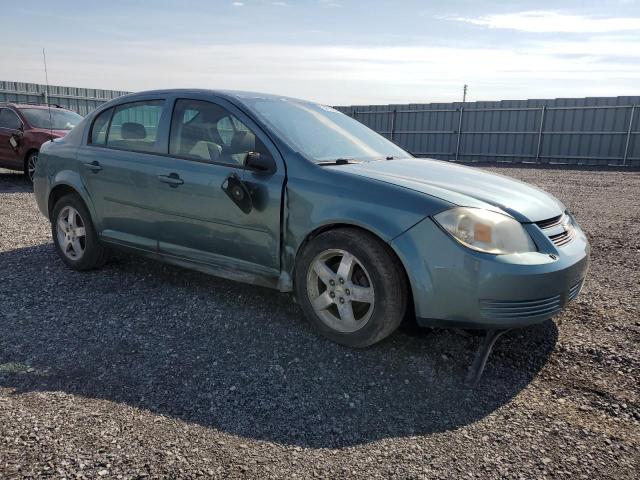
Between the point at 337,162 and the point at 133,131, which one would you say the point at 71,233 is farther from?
the point at 337,162

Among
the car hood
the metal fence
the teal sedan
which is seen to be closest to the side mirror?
the teal sedan

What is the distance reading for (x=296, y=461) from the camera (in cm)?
226

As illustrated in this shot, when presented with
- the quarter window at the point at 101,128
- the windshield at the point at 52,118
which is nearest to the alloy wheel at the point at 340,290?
the quarter window at the point at 101,128

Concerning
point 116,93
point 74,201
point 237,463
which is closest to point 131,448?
point 237,463

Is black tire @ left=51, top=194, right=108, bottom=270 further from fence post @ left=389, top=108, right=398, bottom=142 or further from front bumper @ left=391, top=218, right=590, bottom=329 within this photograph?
fence post @ left=389, top=108, right=398, bottom=142

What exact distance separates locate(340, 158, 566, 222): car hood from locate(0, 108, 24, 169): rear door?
934 cm

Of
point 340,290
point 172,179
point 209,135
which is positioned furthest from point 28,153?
point 340,290

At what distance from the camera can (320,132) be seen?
3.92 m

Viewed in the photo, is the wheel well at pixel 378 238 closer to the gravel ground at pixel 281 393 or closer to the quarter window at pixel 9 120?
the gravel ground at pixel 281 393

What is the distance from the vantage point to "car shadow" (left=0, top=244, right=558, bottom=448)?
260 cm

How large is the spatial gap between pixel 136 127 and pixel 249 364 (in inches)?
94.6

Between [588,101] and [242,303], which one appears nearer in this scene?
[242,303]

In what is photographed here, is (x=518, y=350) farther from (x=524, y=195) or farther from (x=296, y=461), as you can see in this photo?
(x=296, y=461)

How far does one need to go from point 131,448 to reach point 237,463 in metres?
0.49
